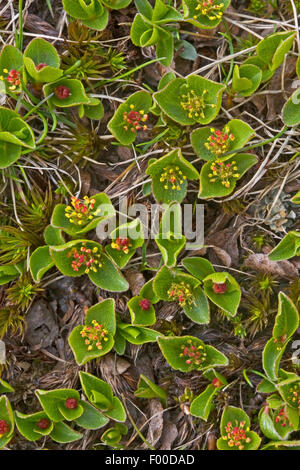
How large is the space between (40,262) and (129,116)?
85 cm

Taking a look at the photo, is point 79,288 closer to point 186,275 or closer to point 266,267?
point 186,275

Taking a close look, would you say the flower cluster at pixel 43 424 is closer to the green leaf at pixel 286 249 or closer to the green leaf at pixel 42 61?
the green leaf at pixel 286 249

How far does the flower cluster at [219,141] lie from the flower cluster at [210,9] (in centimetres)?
55

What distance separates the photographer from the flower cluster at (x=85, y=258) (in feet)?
7.88

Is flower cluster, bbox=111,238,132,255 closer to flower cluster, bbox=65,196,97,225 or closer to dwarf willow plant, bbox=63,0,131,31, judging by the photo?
flower cluster, bbox=65,196,97,225

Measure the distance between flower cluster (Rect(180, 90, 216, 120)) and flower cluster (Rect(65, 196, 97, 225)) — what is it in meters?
0.64

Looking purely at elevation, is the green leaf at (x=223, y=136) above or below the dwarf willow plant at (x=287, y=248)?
above

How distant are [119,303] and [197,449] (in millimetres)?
837

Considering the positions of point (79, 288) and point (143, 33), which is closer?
point (143, 33)

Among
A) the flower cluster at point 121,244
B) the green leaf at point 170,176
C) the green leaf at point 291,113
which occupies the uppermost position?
the green leaf at point 291,113

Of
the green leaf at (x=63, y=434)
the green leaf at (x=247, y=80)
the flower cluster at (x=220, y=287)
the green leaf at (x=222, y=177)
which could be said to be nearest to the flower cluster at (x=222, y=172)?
the green leaf at (x=222, y=177)

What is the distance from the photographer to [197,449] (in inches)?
97.8

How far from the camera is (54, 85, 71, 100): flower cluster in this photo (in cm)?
242

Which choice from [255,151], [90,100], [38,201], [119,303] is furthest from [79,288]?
[255,151]
